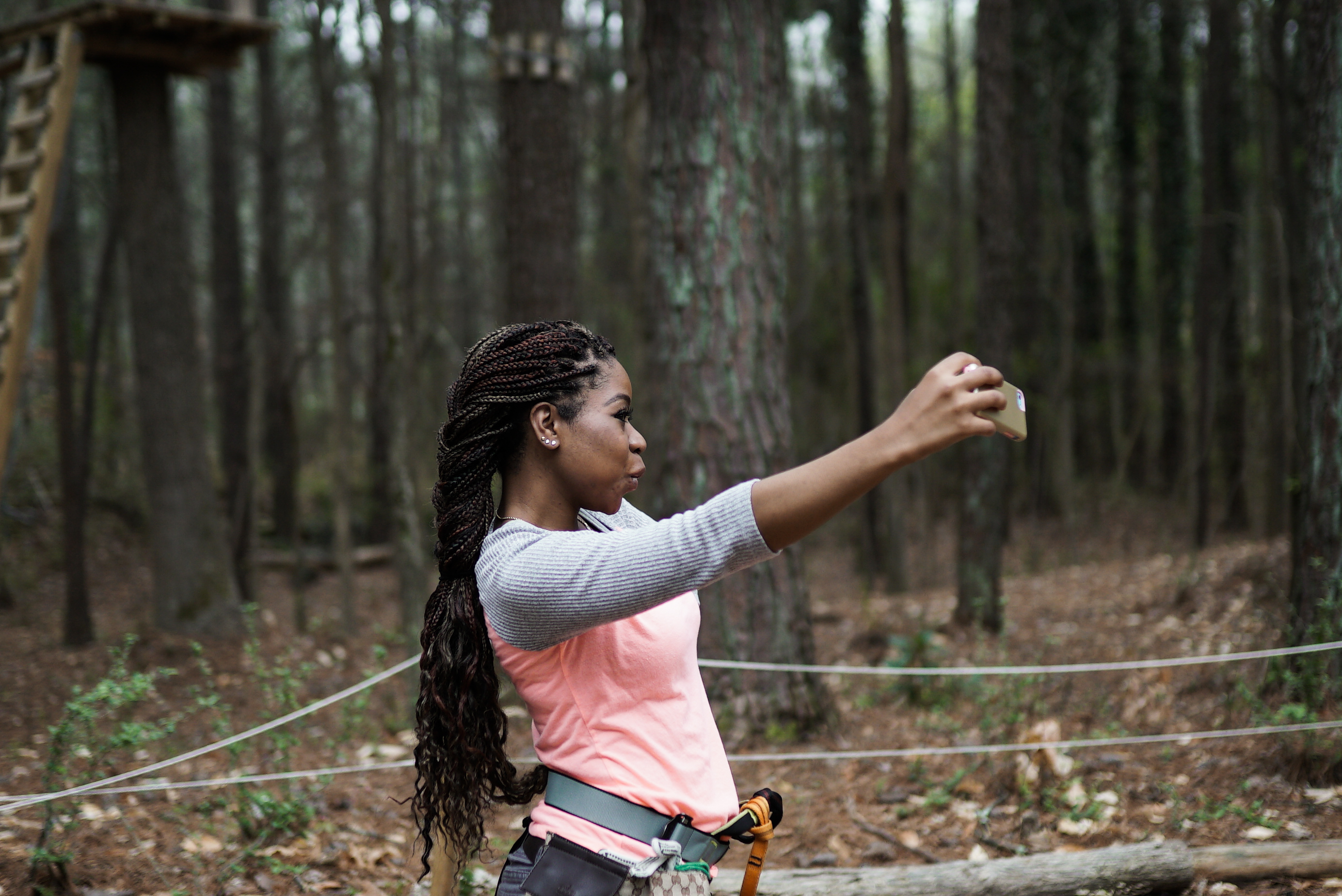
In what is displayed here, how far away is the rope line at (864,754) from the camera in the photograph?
3893 millimetres

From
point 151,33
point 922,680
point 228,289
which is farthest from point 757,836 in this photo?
point 228,289

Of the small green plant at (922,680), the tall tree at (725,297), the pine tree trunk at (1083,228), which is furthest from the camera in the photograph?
the pine tree trunk at (1083,228)

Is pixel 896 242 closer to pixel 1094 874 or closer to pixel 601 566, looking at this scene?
pixel 1094 874

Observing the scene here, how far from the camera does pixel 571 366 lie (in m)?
1.95

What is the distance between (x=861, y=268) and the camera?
45.0 feet

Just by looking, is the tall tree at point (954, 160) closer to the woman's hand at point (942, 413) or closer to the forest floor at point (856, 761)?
the forest floor at point (856, 761)

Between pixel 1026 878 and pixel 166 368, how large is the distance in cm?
796

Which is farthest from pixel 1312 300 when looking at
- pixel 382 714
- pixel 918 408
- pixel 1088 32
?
pixel 1088 32

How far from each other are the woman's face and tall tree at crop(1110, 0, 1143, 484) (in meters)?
18.2

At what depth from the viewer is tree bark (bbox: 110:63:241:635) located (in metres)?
9.05

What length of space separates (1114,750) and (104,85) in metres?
16.0

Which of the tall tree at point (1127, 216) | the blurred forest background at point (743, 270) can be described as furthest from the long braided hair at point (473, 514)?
the tall tree at point (1127, 216)

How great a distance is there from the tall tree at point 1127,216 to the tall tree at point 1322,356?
14280 mm

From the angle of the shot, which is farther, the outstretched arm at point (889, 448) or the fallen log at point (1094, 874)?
the fallen log at point (1094, 874)
